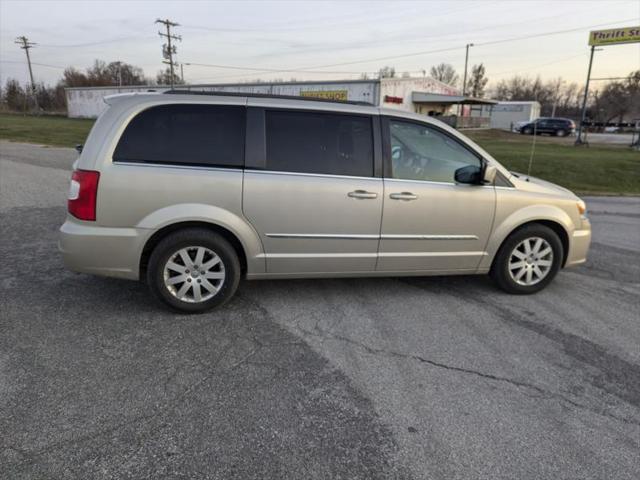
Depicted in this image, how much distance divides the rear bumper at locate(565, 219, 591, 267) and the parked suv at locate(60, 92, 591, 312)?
1.01 ft

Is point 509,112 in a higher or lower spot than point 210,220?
higher

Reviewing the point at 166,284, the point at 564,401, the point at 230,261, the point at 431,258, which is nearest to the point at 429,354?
the point at 564,401

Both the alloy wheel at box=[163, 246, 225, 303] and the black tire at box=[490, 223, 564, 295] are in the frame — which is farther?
the black tire at box=[490, 223, 564, 295]

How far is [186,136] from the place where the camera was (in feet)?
13.2

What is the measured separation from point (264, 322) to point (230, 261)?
61 centimetres

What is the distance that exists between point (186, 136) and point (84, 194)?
0.94 m

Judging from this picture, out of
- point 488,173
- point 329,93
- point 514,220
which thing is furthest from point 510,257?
point 329,93

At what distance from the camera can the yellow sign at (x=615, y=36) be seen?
31922mm

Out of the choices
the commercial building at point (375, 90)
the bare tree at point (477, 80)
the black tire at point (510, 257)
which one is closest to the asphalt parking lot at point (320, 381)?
the black tire at point (510, 257)

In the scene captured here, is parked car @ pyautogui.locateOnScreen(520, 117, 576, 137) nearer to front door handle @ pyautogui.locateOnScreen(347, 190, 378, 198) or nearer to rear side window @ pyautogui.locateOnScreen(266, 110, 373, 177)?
rear side window @ pyautogui.locateOnScreen(266, 110, 373, 177)

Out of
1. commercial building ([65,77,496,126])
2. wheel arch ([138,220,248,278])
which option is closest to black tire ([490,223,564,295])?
wheel arch ([138,220,248,278])

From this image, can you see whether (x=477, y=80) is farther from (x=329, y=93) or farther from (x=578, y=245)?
(x=578, y=245)

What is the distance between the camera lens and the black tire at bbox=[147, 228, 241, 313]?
13.1 feet

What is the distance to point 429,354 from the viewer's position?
3.63m
